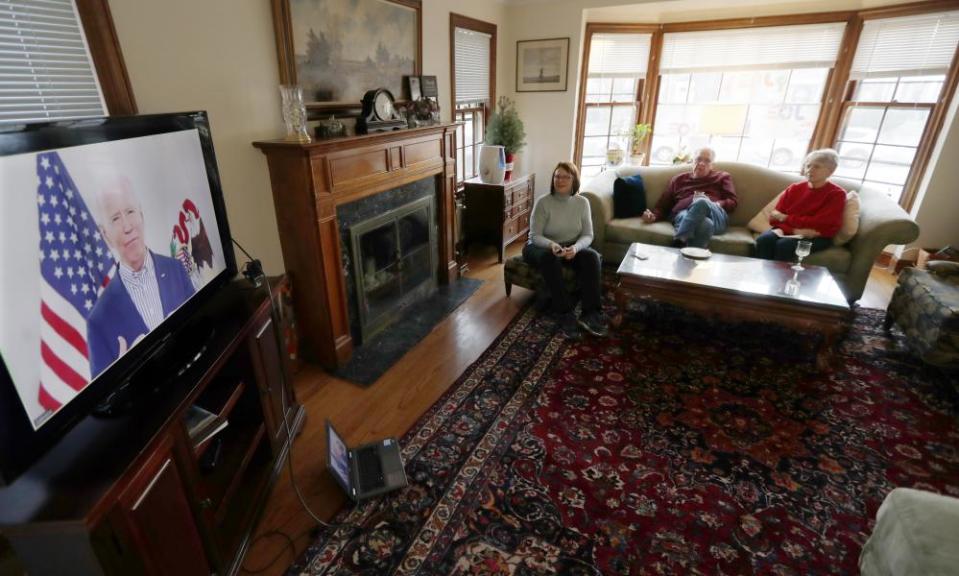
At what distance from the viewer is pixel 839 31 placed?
400cm

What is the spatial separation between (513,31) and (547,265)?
108 inches

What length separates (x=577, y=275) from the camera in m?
3.13

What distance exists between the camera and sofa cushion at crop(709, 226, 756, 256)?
11.2ft

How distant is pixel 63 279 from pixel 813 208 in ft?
13.1

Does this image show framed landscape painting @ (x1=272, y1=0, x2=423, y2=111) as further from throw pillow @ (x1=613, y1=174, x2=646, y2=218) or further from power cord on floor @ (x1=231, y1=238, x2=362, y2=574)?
throw pillow @ (x1=613, y1=174, x2=646, y2=218)

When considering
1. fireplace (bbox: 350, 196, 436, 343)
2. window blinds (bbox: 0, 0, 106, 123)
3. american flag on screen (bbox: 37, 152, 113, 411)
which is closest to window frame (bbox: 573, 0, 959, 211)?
fireplace (bbox: 350, 196, 436, 343)

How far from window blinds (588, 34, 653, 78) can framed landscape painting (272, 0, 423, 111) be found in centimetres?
219

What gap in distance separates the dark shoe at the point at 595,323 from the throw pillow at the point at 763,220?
1.53m

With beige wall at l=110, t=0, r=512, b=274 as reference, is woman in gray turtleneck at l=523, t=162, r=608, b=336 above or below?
below

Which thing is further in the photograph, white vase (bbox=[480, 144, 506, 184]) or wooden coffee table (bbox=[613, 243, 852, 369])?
white vase (bbox=[480, 144, 506, 184])

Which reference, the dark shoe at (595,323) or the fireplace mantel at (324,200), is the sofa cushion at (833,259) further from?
the fireplace mantel at (324,200)

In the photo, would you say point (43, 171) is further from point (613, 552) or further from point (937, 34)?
point (937, 34)

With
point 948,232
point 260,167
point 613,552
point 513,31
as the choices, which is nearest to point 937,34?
point 948,232

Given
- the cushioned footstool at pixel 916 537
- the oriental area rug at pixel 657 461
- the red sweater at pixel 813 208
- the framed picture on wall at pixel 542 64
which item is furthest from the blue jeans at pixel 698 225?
the cushioned footstool at pixel 916 537
